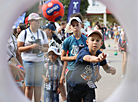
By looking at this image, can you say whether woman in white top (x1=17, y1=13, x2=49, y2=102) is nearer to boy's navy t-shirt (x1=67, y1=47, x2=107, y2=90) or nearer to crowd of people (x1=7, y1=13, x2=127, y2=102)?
crowd of people (x1=7, y1=13, x2=127, y2=102)

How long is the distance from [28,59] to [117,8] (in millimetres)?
1892

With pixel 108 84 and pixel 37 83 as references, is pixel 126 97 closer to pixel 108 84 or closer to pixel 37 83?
pixel 37 83

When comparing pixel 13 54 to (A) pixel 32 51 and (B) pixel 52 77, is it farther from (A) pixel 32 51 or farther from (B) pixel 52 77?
(B) pixel 52 77

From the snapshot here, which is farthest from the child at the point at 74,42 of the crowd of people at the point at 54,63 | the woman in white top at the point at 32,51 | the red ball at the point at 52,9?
the red ball at the point at 52,9

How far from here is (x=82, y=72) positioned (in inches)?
105

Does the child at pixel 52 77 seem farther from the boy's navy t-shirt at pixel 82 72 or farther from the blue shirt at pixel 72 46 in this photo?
the boy's navy t-shirt at pixel 82 72

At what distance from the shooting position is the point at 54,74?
11.4 ft

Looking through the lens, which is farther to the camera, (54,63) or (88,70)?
(54,63)

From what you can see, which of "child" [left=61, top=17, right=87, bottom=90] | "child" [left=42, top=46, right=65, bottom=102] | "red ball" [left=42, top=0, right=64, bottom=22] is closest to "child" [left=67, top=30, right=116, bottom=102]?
"child" [left=61, top=17, right=87, bottom=90]

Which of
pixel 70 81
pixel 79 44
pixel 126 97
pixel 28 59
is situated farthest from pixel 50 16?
pixel 126 97

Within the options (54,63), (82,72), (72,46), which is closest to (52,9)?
(54,63)

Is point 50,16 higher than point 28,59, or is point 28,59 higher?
point 50,16

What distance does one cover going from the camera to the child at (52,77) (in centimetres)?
343

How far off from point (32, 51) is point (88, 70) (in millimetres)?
1210
